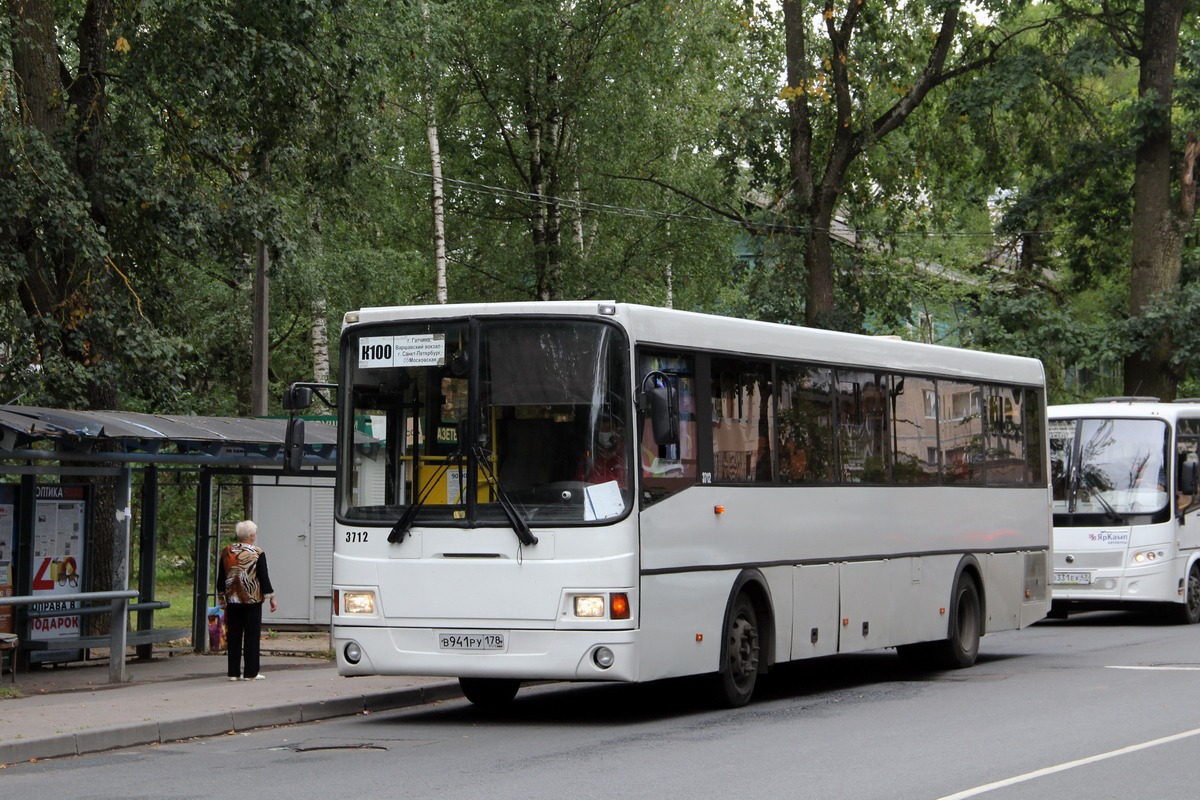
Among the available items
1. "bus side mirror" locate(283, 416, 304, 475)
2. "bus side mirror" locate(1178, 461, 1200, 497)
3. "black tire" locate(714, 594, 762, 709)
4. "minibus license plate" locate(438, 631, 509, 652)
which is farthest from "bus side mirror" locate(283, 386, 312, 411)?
"bus side mirror" locate(1178, 461, 1200, 497)

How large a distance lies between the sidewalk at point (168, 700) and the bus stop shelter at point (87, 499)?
429 millimetres

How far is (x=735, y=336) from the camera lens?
13625mm

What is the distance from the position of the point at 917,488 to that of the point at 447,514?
5752 mm

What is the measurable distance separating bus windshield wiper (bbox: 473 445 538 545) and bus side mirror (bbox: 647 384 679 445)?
112 cm

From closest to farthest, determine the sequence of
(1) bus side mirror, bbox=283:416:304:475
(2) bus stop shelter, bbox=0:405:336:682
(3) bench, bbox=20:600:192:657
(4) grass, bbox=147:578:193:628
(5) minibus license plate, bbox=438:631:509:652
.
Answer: (5) minibus license plate, bbox=438:631:509:652 → (1) bus side mirror, bbox=283:416:304:475 → (2) bus stop shelter, bbox=0:405:336:682 → (3) bench, bbox=20:600:192:657 → (4) grass, bbox=147:578:193:628

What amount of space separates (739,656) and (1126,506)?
11972 mm

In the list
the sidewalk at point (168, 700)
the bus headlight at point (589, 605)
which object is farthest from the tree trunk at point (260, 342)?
the bus headlight at point (589, 605)

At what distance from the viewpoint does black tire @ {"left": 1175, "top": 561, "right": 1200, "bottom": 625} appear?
2400cm

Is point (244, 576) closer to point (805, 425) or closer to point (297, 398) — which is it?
point (297, 398)

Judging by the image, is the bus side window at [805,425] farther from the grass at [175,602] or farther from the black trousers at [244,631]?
the grass at [175,602]

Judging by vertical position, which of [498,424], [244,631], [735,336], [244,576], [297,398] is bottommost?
[244,631]

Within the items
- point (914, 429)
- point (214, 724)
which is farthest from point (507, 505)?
point (914, 429)

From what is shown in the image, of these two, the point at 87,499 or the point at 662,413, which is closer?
the point at 662,413

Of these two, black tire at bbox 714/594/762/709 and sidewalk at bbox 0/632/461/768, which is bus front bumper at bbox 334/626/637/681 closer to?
sidewalk at bbox 0/632/461/768
